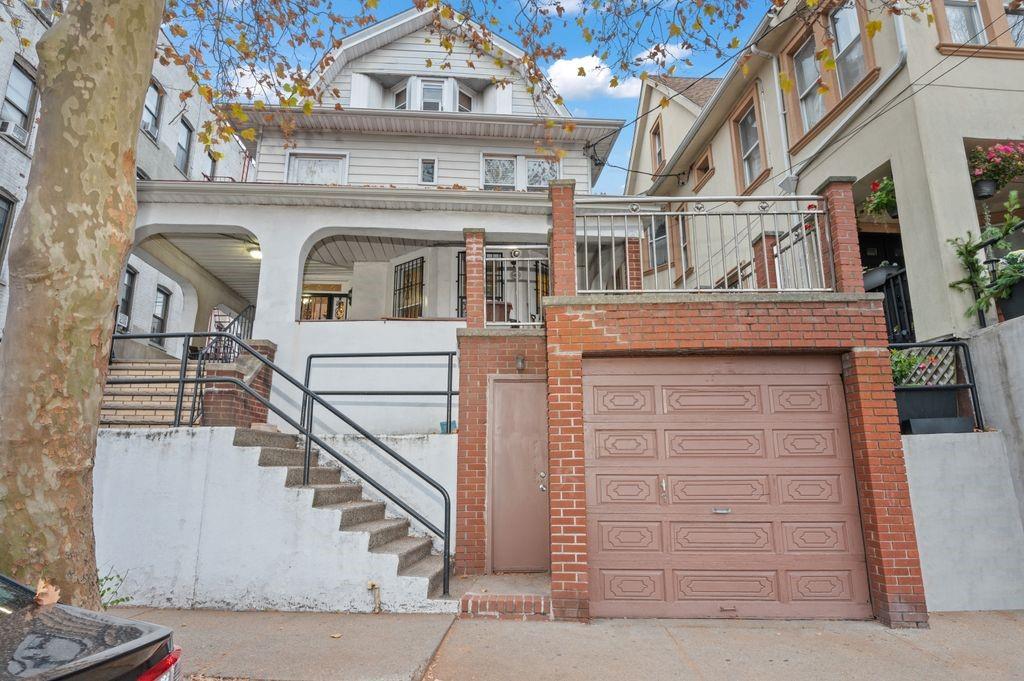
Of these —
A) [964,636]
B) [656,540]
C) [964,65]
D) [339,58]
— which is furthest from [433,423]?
[339,58]

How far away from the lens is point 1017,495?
5.00m

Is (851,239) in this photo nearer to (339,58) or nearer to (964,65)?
(964,65)

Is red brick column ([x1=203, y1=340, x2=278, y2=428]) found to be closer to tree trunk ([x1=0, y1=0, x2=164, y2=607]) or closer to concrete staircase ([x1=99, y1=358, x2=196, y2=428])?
concrete staircase ([x1=99, y1=358, x2=196, y2=428])

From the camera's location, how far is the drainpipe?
22.2 ft

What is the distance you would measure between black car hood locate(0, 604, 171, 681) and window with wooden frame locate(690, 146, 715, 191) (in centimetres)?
1288

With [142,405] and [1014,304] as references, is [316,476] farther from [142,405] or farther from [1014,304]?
[1014,304]

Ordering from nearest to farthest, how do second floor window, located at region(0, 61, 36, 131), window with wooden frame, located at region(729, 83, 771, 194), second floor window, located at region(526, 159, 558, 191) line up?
window with wooden frame, located at region(729, 83, 771, 194), second floor window, located at region(0, 61, 36, 131), second floor window, located at region(526, 159, 558, 191)

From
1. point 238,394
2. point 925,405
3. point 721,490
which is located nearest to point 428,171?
point 238,394

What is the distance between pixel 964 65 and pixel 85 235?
9.46 meters

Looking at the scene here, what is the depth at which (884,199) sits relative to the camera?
22.8 ft

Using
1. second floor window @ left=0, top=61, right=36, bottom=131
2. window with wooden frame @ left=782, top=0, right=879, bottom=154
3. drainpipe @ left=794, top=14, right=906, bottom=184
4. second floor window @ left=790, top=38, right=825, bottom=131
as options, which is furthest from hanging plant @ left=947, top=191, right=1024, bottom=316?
second floor window @ left=0, top=61, right=36, bottom=131

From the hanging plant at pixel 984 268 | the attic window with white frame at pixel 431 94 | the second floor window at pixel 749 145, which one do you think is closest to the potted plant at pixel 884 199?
the hanging plant at pixel 984 268

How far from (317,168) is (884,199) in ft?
34.9

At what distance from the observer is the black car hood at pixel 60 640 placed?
162cm
